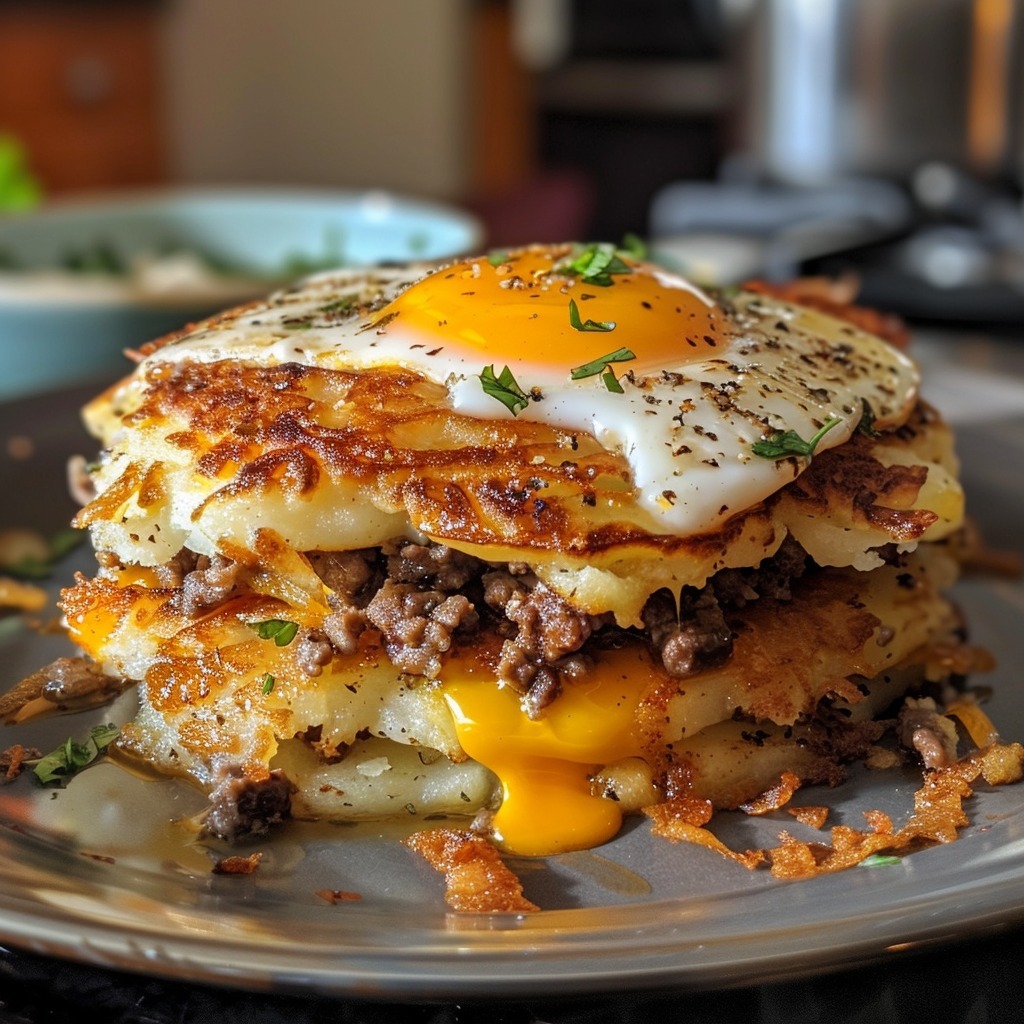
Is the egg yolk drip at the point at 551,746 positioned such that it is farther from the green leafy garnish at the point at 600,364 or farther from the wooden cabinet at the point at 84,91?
the wooden cabinet at the point at 84,91

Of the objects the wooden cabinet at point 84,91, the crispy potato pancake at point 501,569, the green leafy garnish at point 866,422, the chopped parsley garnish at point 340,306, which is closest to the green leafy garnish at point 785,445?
the crispy potato pancake at point 501,569

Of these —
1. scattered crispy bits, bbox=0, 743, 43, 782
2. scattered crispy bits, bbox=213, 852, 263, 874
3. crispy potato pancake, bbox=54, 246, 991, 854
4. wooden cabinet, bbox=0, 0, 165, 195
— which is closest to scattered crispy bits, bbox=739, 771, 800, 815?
crispy potato pancake, bbox=54, 246, 991, 854

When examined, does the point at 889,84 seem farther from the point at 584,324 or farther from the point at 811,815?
the point at 811,815

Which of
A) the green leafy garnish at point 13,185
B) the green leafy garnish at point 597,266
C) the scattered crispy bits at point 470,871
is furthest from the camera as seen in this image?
the green leafy garnish at point 13,185

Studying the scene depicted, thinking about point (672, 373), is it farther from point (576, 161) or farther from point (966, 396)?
point (576, 161)

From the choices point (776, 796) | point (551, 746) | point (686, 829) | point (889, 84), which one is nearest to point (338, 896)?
point (551, 746)

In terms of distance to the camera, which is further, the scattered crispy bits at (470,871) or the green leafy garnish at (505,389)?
the green leafy garnish at (505,389)

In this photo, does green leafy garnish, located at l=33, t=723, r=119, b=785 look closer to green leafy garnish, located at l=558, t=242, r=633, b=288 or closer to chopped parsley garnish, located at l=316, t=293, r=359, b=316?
chopped parsley garnish, located at l=316, t=293, r=359, b=316
